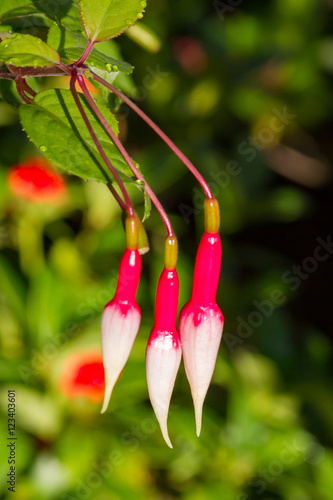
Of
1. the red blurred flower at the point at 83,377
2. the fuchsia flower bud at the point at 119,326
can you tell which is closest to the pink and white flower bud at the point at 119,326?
the fuchsia flower bud at the point at 119,326

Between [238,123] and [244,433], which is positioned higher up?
[238,123]

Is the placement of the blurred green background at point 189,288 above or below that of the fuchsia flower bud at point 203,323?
below

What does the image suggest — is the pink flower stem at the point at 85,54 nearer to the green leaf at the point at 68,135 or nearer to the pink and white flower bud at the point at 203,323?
the green leaf at the point at 68,135

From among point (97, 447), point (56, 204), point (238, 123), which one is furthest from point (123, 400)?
point (238, 123)

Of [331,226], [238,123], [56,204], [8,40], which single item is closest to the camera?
[8,40]

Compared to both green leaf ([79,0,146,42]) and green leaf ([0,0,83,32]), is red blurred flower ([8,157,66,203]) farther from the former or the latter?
green leaf ([79,0,146,42])

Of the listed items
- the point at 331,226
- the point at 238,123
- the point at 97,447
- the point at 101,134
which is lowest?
the point at 331,226

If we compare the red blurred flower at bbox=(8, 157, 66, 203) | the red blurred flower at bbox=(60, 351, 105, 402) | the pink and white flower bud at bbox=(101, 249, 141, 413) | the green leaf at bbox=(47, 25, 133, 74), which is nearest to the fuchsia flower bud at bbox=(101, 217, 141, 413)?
the pink and white flower bud at bbox=(101, 249, 141, 413)

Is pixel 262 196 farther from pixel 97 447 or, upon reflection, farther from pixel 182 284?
pixel 97 447
